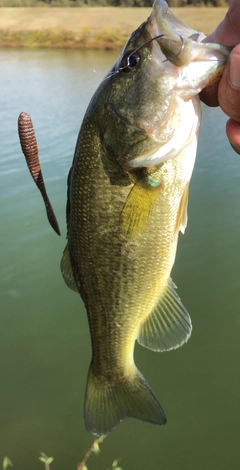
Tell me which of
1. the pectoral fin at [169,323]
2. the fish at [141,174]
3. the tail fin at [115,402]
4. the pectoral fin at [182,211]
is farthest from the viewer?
the tail fin at [115,402]

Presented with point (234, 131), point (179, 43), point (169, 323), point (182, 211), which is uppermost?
point (179, 43)

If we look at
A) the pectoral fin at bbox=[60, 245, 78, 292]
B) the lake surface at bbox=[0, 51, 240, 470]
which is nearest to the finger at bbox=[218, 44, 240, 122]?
the lake surface at bbox=[0, 51, 240, 470]

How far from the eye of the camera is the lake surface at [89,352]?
381 cm

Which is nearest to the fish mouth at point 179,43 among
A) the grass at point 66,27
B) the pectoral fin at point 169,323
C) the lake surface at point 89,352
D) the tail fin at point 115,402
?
the lake surface at point 89,352

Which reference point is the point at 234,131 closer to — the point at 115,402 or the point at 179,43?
the point at 179,43

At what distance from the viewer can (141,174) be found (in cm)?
160

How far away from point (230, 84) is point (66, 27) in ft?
115

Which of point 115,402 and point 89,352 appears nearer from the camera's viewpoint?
point 115,402

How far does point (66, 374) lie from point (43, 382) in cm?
25

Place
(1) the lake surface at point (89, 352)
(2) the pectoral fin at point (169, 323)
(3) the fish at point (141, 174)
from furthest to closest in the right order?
(1) the lake surface at point (89, 352), (2) the pectoral fin at point (169, 323), (3) the fish at point (141, 174)

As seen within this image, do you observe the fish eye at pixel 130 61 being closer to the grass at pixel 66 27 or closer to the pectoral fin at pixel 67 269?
the pectoral fin at pixel 67 269

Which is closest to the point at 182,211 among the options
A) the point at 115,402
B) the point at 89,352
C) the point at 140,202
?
the point at 140,202

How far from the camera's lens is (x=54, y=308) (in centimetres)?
550

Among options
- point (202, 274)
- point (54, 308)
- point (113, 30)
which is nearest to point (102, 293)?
point (54, 308)
